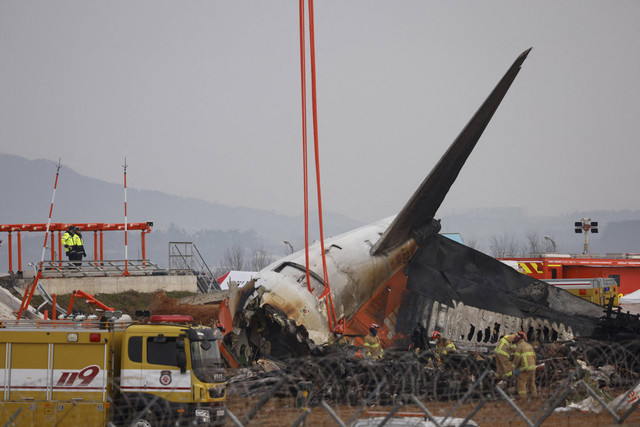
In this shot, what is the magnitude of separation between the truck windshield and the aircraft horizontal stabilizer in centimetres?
811

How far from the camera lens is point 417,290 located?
65.1 ft

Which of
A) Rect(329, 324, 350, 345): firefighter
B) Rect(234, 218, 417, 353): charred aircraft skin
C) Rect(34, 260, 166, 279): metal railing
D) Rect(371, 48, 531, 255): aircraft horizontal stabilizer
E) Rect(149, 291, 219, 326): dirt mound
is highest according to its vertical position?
Rect(371, 48, 531, 255): aircraft horizontal stabilizer

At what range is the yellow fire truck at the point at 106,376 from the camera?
38.8 feet

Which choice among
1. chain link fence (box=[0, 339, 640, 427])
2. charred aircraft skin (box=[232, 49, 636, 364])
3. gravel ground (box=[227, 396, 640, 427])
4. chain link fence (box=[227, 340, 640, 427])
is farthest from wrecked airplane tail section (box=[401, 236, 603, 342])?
gravel ground (box=[227, 396, 640, 427])

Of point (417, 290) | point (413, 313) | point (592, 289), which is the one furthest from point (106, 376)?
point (592, 289)

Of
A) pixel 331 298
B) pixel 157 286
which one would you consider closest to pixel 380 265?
pixel 331 298

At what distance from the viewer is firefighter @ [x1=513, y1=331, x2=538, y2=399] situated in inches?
591

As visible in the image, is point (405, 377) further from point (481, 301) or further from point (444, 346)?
point (481, 301)

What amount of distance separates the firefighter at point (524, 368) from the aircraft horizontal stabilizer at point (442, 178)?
199 inches

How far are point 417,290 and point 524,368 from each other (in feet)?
16.9

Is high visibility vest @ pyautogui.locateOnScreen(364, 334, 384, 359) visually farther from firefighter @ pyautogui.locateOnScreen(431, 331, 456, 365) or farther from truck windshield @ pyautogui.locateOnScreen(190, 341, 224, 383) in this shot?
truck windshield @ pyautogui.locateOnScreen(190, 341, 224, 383)

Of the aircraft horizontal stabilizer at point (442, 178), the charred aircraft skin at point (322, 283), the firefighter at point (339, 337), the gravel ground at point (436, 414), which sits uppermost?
the aircraft horizontal stabilizer at point (442, 178)

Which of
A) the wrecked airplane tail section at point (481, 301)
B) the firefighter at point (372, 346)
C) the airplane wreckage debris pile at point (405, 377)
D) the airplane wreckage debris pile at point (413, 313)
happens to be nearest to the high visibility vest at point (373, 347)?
the firefighter at point (372, 346)

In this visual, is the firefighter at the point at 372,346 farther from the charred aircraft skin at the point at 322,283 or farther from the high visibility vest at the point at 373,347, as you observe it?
the charred aircraft skin at the point at 322,283
